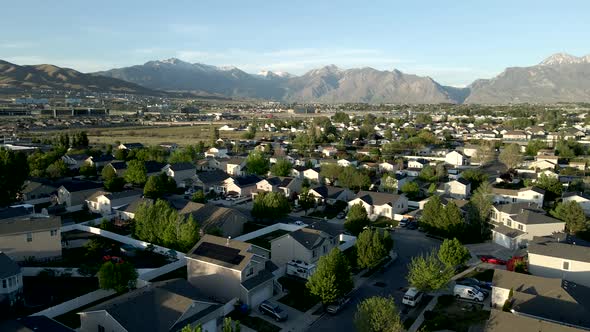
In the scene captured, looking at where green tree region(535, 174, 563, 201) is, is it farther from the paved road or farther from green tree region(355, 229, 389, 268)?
green tree region(355, 229, 389, 268)

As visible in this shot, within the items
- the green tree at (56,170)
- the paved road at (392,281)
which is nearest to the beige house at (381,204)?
the paved road at (392,281)

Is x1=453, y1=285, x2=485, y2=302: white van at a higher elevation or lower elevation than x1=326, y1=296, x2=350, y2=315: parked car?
higher

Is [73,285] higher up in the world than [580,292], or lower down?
lower down

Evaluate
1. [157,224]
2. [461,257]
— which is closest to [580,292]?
[461,257]

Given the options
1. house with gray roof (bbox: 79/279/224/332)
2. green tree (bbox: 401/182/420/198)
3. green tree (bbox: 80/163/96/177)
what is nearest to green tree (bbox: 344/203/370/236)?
green tree (bbox: 401/182/420/198)

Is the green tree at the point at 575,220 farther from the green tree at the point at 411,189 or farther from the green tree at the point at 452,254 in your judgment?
the green tree at the point at 411,189

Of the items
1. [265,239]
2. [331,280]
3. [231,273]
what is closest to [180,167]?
[265,239]

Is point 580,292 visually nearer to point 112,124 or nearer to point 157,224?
point 157,224
